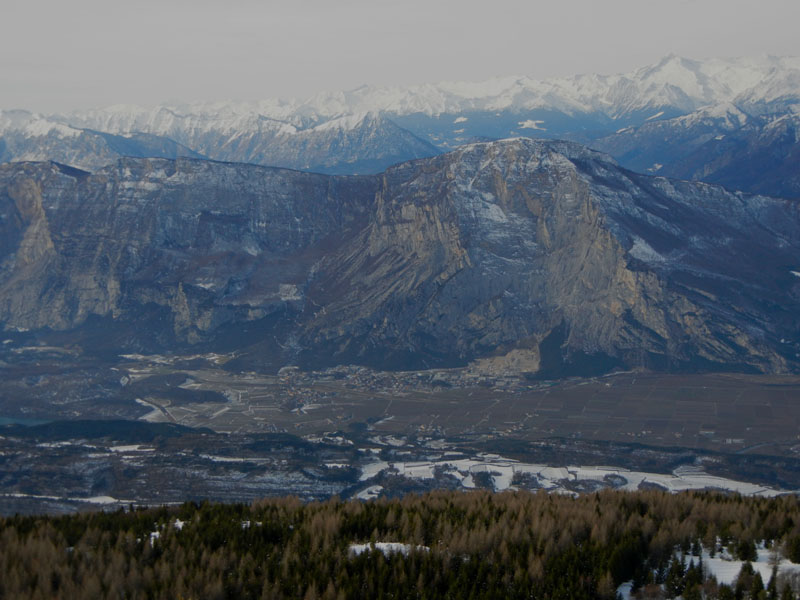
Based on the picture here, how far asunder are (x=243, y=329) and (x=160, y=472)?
10070 cm

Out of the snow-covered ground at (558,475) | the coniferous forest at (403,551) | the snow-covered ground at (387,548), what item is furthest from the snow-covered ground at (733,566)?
the snow-covered ground at (558,475)

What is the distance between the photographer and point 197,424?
12662 cm

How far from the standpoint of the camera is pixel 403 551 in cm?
3672

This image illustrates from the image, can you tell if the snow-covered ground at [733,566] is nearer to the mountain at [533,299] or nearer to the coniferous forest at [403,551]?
the coniferous forest at [403,551]

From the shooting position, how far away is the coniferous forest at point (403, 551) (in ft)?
105

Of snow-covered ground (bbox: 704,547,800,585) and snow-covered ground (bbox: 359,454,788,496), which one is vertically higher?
snow-covered ground (bbox: 704,547,800,585)

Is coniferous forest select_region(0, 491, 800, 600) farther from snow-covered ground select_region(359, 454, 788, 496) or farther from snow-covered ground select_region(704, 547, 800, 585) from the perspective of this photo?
snow-covered ground select_region(359, 454, 788, 496)

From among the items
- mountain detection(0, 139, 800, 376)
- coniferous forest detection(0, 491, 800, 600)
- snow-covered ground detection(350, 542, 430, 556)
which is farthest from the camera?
mountain detection(0, 139, 800, 376)

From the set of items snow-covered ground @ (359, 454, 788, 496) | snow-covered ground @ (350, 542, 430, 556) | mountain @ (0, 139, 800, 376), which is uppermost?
mountain @ (0, 139, 800, 376)

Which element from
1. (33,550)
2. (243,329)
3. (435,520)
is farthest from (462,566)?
(243,329)

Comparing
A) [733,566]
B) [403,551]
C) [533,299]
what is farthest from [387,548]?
[533,299]

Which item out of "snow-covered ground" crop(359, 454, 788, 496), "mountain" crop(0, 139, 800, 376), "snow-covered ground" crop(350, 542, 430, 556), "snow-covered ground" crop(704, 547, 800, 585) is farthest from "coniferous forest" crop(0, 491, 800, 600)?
"mountain" crop(0, 139, 800, 376)

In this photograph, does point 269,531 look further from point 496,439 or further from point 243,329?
point 243,329

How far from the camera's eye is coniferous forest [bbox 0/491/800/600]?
32156mm
